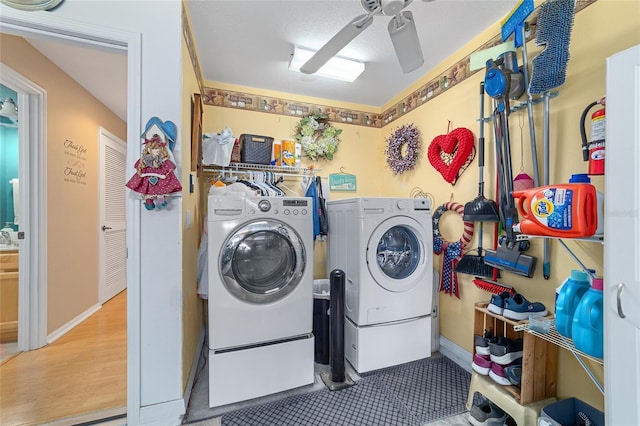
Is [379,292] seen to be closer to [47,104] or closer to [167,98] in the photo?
[167,98]

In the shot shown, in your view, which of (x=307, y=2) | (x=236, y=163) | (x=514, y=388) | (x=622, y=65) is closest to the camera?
(x=622, y=65)

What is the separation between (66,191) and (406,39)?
3.33m

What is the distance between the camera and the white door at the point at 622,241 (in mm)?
840

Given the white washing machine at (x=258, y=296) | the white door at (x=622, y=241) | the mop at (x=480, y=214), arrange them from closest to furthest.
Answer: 1. the white door at (x=622, y=241)
2. the white washing machine at (x=258, y=296)
3. the mop at (x=480, y=214)

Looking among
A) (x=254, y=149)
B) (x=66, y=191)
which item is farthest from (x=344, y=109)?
(x=66, y=191)

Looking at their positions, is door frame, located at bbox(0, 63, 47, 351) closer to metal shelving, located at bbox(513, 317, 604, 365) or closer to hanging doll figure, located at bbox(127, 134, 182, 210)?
hanging doll figure, located at bbox(127, 134, 182, 210)

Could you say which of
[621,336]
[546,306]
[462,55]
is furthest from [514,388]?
[462,55]

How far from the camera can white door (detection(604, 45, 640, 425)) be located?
0.84 meters

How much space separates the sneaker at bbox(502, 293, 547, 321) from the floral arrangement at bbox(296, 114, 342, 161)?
6.97ft

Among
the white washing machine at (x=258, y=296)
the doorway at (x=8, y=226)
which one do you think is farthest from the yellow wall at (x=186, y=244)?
the doorway at (x=8, y=226)

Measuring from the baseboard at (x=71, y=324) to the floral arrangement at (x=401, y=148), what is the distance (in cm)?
369

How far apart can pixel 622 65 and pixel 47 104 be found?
3.79 meters

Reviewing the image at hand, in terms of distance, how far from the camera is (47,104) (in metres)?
2.32

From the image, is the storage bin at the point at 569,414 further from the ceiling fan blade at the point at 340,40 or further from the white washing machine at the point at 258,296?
the ceiling fan blade at the point at 340,40
